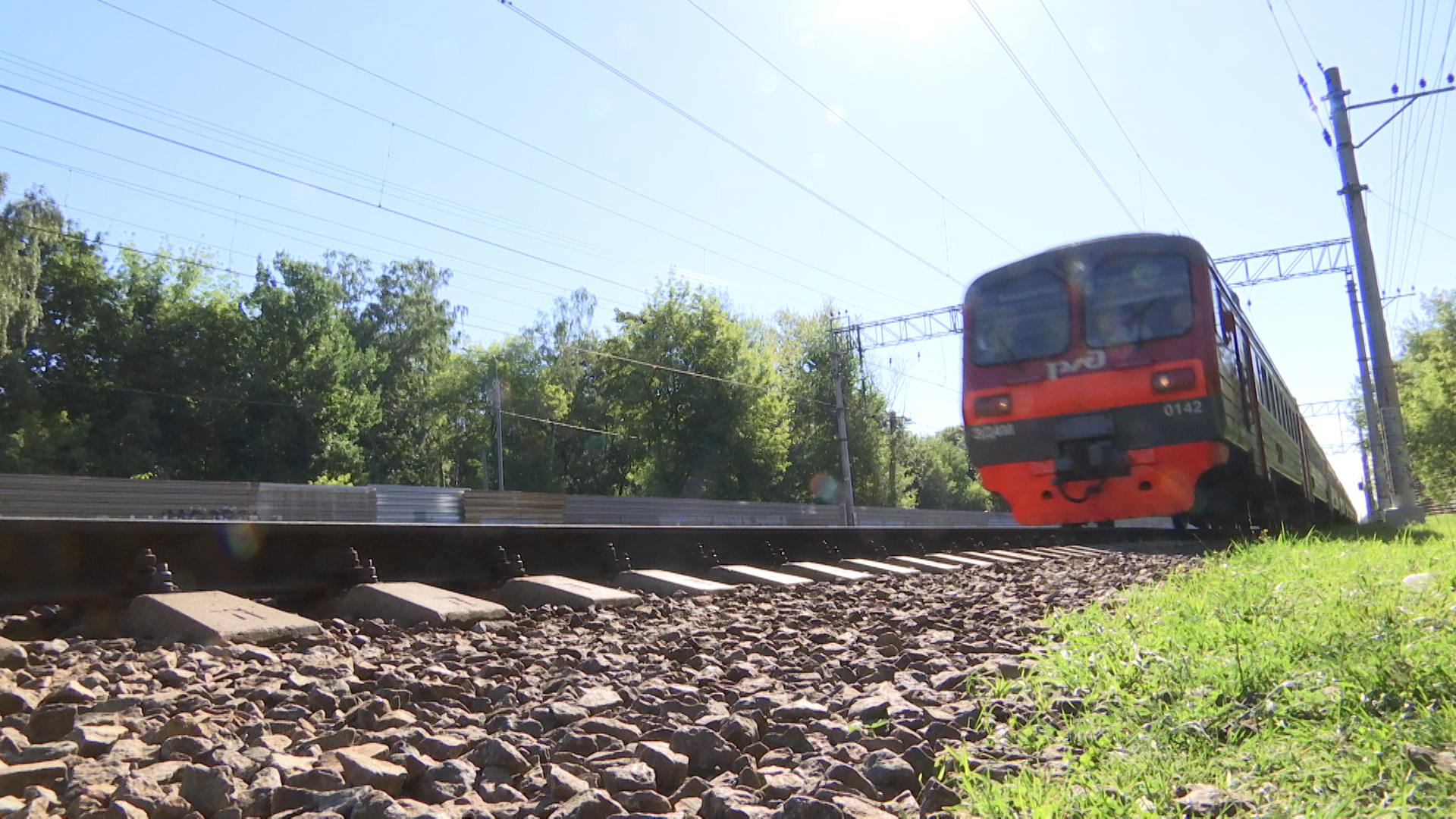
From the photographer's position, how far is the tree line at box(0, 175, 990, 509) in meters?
35.8

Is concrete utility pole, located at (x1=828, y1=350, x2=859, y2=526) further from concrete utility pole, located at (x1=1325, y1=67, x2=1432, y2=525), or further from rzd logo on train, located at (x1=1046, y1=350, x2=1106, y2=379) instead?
rzd logo on train, located at (x1=1046, y1=350, x2=1106, y2=379)

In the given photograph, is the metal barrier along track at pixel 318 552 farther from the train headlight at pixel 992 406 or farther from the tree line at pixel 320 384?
the tree line at pixel 320 384

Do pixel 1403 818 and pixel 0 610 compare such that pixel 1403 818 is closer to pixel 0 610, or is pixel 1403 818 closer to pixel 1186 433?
pixel 0 610

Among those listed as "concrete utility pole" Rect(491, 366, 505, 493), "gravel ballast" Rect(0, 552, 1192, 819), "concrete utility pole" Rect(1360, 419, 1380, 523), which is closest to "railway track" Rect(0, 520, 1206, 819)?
"gravel ballast" Rect(0, 552, 1192, 819)

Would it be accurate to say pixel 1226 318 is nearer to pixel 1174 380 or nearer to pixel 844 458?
pixel 1174 380

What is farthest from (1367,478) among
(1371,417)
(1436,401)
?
(1371,417)

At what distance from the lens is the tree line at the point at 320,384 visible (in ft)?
117

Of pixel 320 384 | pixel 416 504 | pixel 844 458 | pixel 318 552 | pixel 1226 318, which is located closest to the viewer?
pixel 318 552

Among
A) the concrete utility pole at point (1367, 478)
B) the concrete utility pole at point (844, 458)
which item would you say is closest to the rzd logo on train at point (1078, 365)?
Result: the concrete utility pole at point (844, 458)

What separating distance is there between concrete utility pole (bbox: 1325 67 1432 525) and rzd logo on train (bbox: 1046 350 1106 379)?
701 cm

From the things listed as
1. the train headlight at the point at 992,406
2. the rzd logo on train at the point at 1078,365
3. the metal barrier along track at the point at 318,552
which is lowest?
the metal barrier along track at the point at 318,552

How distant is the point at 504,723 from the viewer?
2.26 meters

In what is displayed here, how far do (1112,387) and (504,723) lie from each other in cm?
870

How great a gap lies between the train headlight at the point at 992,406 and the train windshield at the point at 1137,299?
1.02 meters
